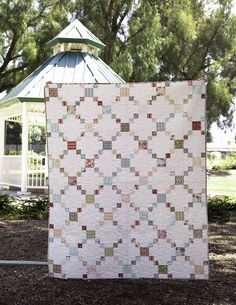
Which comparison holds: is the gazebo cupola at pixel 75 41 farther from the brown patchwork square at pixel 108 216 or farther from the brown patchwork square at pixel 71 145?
the brown patchwork square at pixel 108 216

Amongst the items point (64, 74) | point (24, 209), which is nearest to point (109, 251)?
point (24, 209)

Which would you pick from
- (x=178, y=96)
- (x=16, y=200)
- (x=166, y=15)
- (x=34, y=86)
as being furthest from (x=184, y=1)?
(x=178, y=96)

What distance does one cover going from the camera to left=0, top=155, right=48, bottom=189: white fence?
15914mm

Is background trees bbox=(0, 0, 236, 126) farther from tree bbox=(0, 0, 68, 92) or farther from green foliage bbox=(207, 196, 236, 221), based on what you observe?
green foliage bbox=(207, 196, 236, 221)

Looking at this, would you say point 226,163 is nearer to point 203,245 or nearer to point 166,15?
point 166,15

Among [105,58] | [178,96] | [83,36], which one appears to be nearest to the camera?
[178,96]

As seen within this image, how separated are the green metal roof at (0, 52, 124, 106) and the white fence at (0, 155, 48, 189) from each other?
1.92 metres

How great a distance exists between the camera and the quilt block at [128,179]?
17.0ft

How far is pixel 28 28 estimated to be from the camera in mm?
25672

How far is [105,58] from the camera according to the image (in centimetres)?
2238

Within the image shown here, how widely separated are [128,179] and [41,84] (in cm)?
1062

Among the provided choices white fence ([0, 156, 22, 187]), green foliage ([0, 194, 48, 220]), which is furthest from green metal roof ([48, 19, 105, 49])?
green foliage ([0, 194, 48, 220])

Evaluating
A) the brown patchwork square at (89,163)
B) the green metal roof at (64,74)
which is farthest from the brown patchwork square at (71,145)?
the green metal roof at (64,74)

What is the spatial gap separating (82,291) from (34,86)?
35.5 ft
